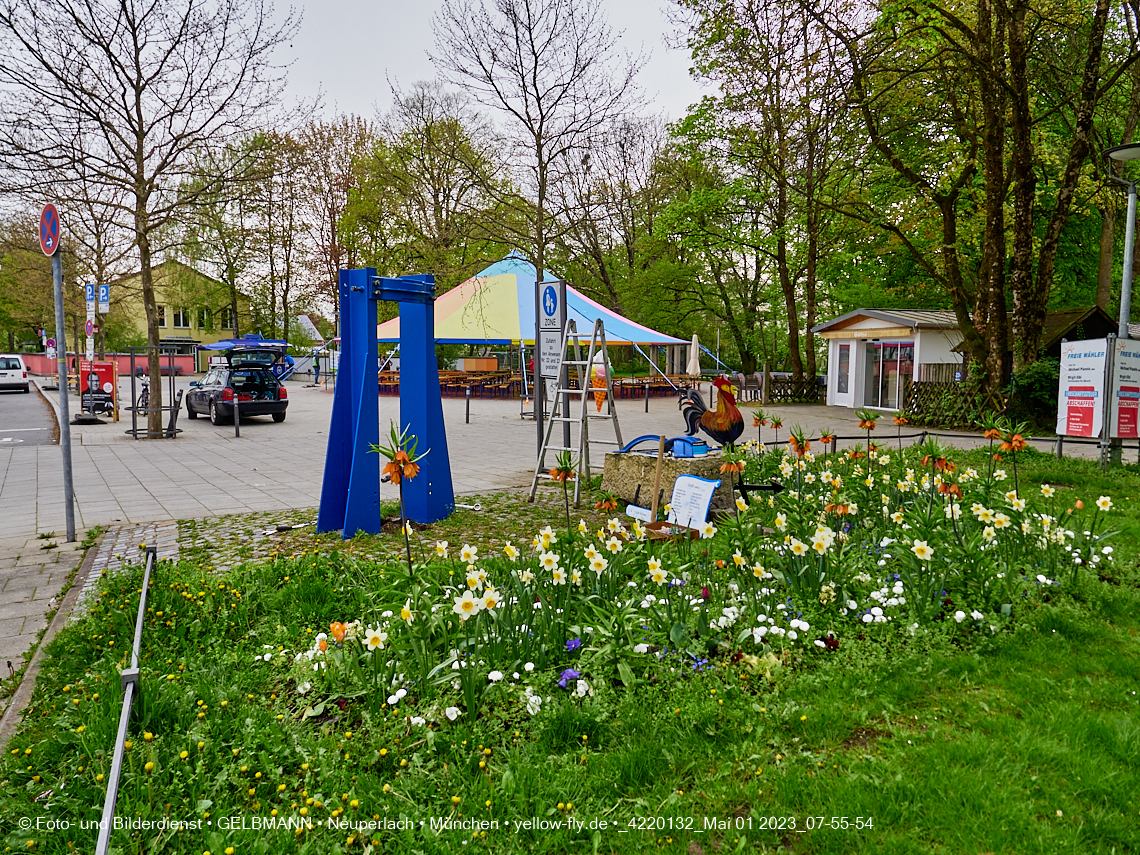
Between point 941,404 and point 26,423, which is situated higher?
point 941,404

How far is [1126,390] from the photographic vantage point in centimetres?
859

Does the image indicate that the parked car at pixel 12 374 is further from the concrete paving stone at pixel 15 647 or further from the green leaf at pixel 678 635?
the green leaf at pixel 678 635

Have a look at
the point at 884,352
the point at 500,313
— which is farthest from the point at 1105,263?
the point at 500,313

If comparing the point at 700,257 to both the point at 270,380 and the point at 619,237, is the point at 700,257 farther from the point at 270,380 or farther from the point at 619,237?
the point at 270,380

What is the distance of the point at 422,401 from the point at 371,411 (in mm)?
586

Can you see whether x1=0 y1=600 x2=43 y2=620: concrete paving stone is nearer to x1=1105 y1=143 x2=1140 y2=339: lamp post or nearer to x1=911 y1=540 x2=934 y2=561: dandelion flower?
x1=911 y1=540 x2=934 y2=561: dandelion flower

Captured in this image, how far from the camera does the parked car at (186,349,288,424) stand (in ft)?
56.9

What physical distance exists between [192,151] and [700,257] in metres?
23.3

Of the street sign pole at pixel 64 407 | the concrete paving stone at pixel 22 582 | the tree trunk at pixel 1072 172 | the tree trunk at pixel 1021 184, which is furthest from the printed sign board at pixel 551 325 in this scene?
the tree trunk at pixel 1072 172

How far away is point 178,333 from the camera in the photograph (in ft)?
208

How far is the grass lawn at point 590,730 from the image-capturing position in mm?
2197

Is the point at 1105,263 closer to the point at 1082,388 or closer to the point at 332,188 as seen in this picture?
the point at 1082,388

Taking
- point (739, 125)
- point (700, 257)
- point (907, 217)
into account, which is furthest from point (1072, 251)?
point (700, 257)

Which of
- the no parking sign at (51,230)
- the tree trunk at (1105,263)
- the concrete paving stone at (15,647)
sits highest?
the tree trunk at (1105,263)
